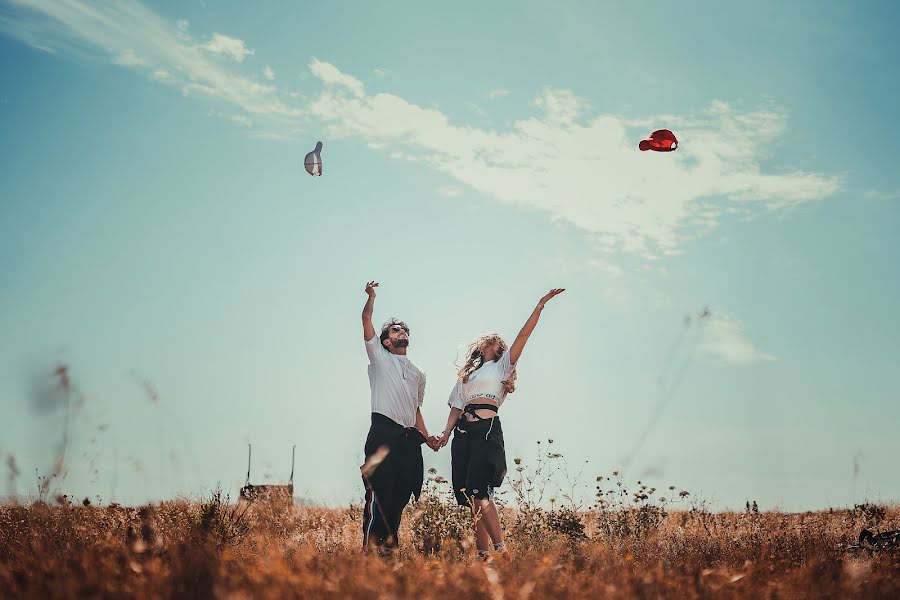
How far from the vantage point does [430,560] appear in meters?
5.21

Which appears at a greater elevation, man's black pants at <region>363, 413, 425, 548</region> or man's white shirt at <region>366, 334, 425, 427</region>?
man's white shirt at <region>366, 334, 425, 427</region>

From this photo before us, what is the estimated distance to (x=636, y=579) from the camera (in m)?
4.25

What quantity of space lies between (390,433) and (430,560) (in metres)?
1.45

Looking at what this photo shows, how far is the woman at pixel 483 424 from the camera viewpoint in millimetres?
6492

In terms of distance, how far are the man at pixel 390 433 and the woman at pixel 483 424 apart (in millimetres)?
410

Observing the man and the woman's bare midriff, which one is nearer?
the man

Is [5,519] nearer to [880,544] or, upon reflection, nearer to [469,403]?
[469,403]

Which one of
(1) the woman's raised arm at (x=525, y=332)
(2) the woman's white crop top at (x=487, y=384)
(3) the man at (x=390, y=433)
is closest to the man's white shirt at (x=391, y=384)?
(3) the man at (x=390, y=433)

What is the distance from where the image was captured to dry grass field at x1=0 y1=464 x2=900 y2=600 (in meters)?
3.61

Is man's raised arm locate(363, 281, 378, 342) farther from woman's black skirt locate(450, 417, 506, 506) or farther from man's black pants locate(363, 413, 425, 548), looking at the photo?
woman's black skirt locate(450, 417, 506, 506)

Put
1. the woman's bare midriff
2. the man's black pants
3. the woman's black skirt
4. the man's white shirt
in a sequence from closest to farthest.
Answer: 1. the man's black pants
2. the man's white shirt
3. the woman's black skirt
4. the woman's bare midriff

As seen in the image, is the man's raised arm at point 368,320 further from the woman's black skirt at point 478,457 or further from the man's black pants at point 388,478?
the woman's black skirt at point 478,457

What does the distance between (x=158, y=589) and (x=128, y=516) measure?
19.7 ft

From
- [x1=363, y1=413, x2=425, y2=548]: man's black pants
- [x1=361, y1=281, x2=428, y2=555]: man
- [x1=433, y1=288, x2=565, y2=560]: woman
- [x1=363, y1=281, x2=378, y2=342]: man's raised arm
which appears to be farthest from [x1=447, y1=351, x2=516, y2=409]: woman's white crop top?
[x1=363, y1=281, x2=378, y2=342]: man's raised arm
